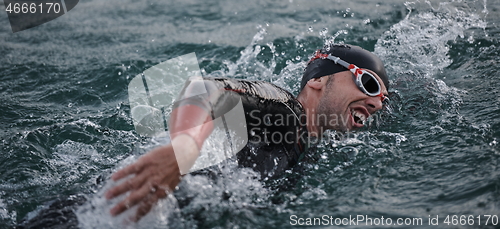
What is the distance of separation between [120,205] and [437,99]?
3.58 metres

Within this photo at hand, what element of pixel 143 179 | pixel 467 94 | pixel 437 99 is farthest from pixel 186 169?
pixel 467 94

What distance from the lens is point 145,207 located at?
2.69 meters

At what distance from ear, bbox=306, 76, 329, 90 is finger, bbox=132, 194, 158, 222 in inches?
80.1

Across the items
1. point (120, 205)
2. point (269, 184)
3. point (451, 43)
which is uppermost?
point (451, 43)

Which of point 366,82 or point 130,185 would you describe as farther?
point 366,82

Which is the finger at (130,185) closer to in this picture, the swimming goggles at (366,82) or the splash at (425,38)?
the swimming goggles at (366,82)

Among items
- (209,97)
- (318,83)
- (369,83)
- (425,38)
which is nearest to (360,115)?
(369,83)

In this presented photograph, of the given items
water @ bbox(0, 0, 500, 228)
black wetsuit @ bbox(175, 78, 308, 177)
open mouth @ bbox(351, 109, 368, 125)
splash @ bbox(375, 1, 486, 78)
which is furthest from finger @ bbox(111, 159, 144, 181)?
splash @ bbox(375, 1, 486, 78)

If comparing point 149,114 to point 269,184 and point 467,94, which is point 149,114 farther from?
point 467,94

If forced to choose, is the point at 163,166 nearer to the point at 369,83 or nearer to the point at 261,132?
the point at 261,132

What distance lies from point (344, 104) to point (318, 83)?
1.03 feet

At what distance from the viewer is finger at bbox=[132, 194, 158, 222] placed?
264cm

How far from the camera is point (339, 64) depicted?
420 cm

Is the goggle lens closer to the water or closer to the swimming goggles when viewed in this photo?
the swimming goggles
